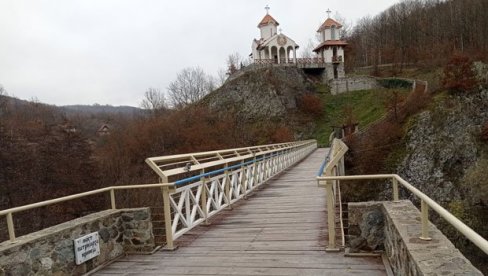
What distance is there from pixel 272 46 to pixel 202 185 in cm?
5359

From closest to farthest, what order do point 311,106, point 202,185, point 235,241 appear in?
1. point 235,241
2. point 202,185
3. point 311,106

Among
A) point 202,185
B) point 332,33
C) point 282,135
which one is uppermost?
point 332,33

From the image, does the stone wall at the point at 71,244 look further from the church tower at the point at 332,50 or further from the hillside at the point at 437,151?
the church tower at the point at 332,50

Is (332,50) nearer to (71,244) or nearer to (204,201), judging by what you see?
(204,201)

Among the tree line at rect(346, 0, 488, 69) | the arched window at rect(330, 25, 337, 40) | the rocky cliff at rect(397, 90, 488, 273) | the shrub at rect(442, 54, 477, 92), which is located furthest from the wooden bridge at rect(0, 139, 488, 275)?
the arched window at rect(330, 25, 337, 40)

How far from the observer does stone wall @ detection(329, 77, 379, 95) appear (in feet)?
177

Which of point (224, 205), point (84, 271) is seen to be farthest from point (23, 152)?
point (84, 271)

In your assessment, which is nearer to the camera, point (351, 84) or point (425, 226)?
point (425, 226)

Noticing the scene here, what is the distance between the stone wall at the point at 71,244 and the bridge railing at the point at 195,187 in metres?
0.25

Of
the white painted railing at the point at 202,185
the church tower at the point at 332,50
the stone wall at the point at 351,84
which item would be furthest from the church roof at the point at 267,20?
the white painted railing at the point at 202,185

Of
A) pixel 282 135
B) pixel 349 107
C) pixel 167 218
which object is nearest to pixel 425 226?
pixel 167 218

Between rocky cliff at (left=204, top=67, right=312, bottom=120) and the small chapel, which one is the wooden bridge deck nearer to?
rocky cliff at (left=204, top=67, right=312, bottom=120)

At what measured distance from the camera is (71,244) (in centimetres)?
489

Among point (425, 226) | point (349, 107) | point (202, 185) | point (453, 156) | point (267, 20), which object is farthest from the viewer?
point (267, 20)
